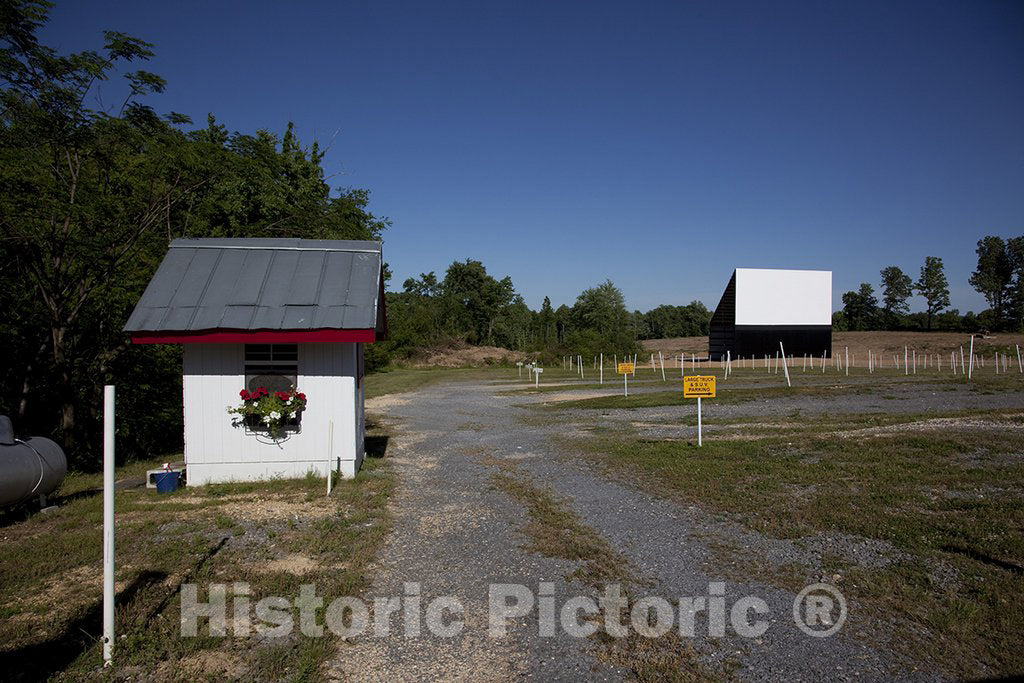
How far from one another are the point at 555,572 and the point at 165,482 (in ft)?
23.0

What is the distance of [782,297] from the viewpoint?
152 feet

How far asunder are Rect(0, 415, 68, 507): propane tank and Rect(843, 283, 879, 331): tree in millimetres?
110517

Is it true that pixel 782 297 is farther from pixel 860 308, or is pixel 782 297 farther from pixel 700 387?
pixel 860 308

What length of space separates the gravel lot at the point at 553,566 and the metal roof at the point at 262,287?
3311 mm

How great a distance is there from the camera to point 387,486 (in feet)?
31.6

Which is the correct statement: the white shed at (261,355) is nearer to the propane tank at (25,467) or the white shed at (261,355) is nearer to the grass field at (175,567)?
the grass field at (175,567)

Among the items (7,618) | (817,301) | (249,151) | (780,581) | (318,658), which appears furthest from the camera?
(817,301)

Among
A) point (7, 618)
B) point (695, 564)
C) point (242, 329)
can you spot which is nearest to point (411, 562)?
point (695, 564)

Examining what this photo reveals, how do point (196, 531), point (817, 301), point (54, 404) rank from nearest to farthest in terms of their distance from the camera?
point (196, 531), point (54, 404), point (817, 301)

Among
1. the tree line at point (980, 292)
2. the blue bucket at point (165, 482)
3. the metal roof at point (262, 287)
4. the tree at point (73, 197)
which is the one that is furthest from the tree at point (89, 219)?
the tree line at point (980, 292)

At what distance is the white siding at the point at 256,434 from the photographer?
9641 millimetres

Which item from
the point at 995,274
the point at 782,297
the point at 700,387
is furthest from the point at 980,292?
the point at 700,387

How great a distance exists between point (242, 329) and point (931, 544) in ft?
31.7

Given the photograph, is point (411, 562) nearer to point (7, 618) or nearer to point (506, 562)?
point (506, 562)
